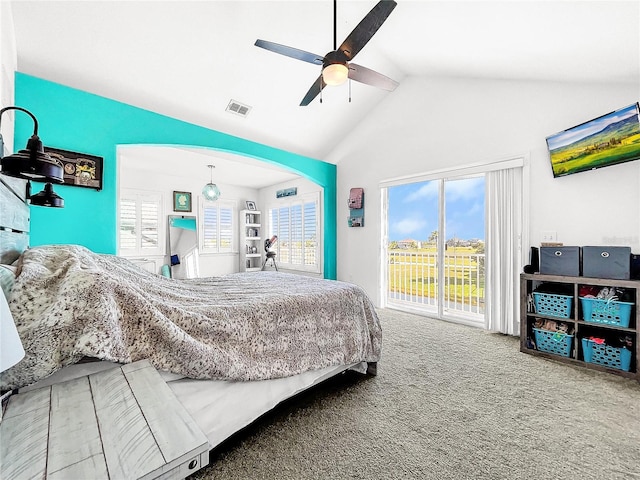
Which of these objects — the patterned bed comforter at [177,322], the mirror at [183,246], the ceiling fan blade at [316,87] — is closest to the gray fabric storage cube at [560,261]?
the patterned bed comforter at [177,322]

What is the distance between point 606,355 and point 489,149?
7.96 feet

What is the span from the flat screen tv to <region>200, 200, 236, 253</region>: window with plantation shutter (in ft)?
20.1

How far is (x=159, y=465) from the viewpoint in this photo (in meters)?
0.69

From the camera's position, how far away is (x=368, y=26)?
1922 millimetres

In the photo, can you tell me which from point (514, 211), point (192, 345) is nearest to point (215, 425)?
point (192, 345)

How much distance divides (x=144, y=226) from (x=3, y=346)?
18.4ft

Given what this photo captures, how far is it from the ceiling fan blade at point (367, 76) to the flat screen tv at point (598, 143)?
72.4 inches

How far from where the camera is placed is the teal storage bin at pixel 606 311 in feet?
7.35

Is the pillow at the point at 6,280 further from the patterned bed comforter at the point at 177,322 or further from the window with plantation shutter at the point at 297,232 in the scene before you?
the window with plantation shutter at the point at 297,232

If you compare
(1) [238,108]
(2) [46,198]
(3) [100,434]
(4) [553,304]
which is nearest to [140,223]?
(1) [238,108]

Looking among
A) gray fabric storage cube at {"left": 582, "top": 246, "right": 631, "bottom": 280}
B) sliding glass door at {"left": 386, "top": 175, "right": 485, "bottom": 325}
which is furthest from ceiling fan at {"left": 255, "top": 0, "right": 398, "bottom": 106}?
gray fabric storage cube at {"left": 582, "top": 246, "right": 631, "bottom": 280}

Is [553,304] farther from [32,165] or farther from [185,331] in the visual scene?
[32,165]

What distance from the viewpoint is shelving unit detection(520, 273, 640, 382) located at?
220 centimetres

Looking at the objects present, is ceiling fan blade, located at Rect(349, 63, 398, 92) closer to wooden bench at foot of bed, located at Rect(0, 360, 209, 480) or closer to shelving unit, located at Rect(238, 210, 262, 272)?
wooden bench at foot of bed, located at Rect(0, 360, 209, 480)
